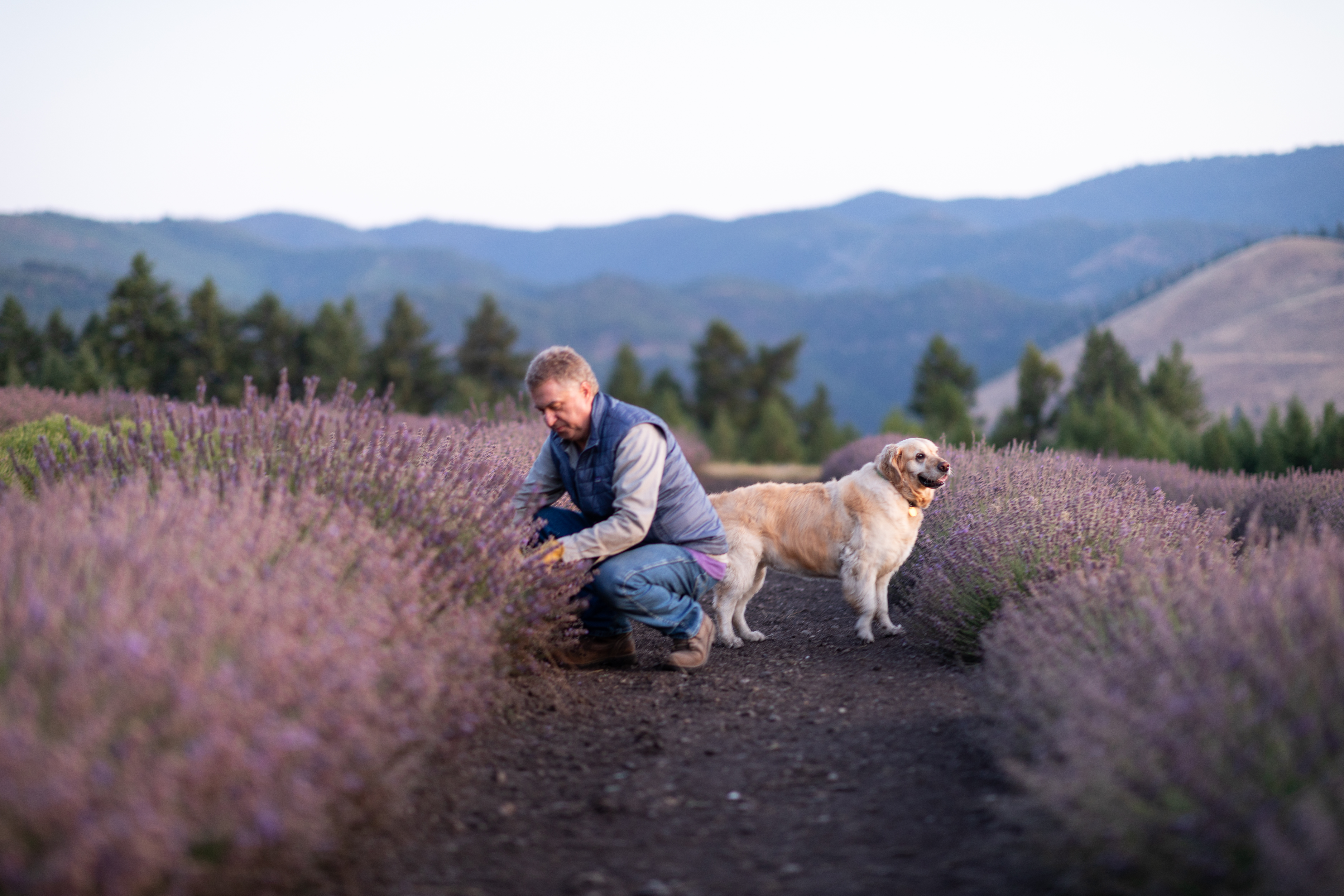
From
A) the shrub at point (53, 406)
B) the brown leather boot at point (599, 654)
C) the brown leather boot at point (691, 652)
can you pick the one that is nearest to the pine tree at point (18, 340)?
the shrub at point (53, 406)

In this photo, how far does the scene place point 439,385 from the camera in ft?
137

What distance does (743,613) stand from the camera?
5.93 metres

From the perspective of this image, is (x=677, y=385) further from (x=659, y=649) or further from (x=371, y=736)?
(x=371, y=736)

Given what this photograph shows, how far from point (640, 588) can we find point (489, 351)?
41.4 metres

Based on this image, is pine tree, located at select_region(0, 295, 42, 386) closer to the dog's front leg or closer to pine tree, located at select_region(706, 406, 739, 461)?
pine tree, located at select_region(706, 406, 739, 461)

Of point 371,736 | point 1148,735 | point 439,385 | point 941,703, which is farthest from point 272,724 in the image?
point 439,385

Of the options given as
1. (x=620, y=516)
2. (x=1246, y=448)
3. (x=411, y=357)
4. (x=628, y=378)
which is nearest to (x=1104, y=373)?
(x=1246, y=448)

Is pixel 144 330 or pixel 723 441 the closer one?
pixel 144 330

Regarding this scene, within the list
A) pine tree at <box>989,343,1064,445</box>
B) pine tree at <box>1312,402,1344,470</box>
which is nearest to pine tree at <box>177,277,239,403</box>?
pine tree at <box>989,343,1064,445</box>

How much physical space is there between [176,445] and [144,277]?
108ft

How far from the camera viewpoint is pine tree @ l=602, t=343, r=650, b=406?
41531 mm

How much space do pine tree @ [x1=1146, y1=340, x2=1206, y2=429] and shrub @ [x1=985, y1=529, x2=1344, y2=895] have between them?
30.6 meters

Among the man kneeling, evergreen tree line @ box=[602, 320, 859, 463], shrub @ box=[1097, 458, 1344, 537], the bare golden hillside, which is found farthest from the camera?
the bare golden hillside

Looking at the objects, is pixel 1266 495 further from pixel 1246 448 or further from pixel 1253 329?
pixel 1253 329
